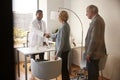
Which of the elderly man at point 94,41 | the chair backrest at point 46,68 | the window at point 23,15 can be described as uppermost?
the window at point 23,15

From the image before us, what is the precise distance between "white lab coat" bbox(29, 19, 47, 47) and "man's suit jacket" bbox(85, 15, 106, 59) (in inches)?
43.9

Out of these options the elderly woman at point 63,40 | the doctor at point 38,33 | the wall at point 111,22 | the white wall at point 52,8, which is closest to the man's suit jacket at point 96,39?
the elderly woman at point 63,40

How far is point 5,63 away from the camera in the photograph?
43 centimetres

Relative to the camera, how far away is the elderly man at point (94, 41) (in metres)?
2.48

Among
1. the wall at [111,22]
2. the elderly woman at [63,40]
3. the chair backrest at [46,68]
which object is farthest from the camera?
the wall at [111,22]

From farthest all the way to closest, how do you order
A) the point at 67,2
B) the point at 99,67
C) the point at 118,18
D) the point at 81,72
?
the point at 67,2
the point at 81,72
the point at 118,18
the point at 99,67

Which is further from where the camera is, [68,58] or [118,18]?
[118,18]

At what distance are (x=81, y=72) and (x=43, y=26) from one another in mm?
1137

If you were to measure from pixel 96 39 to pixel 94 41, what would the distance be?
0.12ft

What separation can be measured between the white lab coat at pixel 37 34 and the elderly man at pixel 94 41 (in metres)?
1.11

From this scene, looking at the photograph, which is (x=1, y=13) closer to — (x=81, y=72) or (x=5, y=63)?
(x=5, y=63)

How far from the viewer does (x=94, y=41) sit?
2516 mm

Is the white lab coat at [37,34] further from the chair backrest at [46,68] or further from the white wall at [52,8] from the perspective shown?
the white wall at [52,8]

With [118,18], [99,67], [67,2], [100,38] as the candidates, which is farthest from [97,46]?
[67,2]
